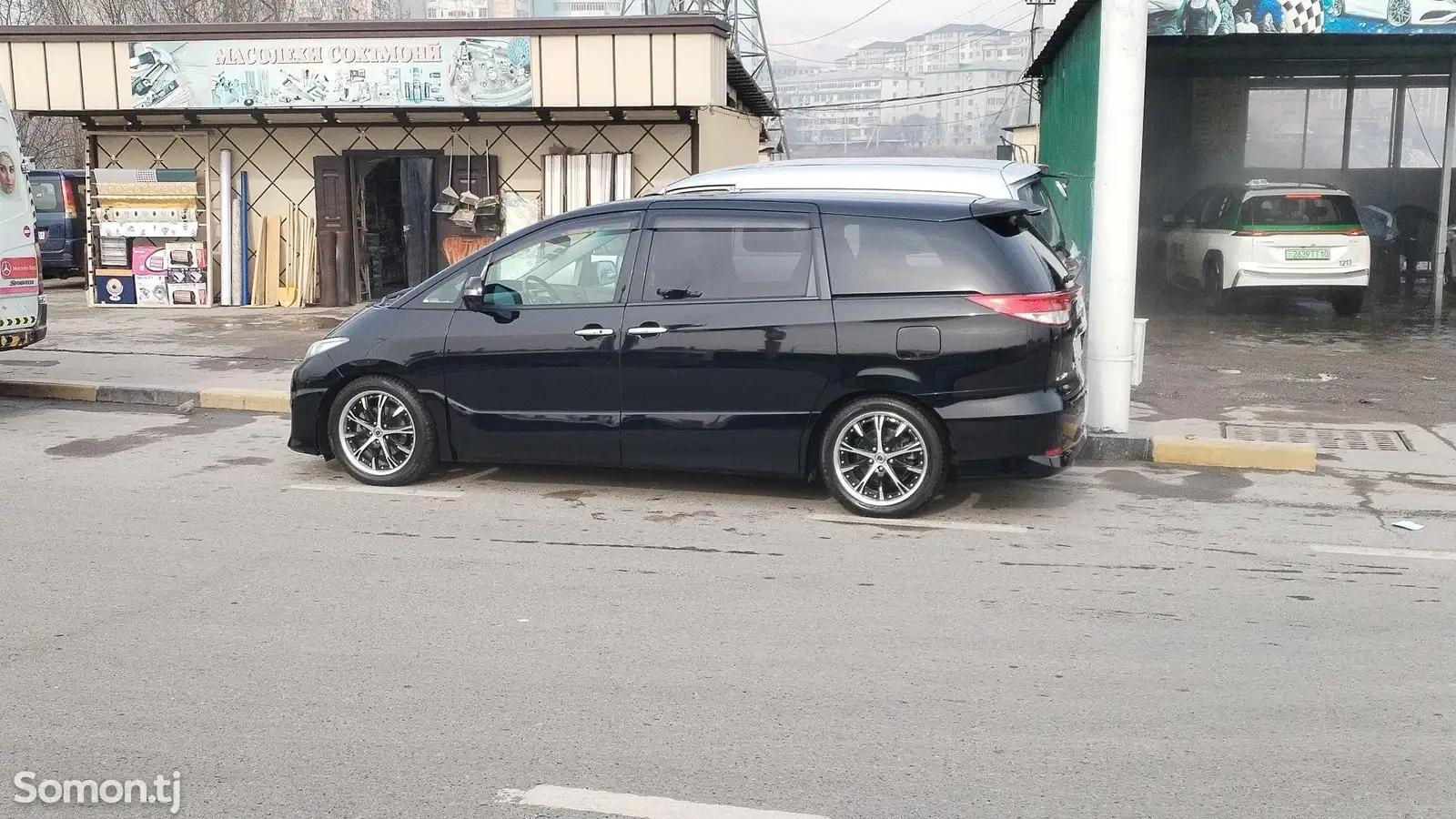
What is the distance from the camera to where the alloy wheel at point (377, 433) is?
8273mm

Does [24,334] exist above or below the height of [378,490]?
above

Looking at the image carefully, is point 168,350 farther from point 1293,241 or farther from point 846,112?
point 846,112

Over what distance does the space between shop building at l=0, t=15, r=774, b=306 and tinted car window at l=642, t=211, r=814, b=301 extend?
8214 mm

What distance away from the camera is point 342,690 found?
16.1 ft

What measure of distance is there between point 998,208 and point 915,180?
1.13 meters

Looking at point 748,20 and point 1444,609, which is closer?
point 1444,609

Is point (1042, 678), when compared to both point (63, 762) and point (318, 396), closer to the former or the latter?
point (63, 762)

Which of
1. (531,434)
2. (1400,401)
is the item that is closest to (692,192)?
(531,434)

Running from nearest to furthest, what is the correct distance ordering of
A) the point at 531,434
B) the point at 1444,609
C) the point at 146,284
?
the point at 1444,609 → the point at 531,434 → the point at 146,284

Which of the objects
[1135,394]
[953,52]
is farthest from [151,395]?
[953,52]

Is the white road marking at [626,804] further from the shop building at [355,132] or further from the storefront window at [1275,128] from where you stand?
the storefront window at [1275,128]

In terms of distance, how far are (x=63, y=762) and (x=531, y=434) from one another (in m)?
3.94

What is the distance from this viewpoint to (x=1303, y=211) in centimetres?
1725

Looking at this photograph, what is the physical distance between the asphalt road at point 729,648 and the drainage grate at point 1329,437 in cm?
116
